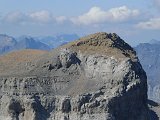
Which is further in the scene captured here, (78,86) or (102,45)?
(102,45)

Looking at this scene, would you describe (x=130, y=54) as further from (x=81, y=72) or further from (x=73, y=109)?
(x=73, y=109)

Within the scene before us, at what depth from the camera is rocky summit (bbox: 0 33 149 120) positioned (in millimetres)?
58844

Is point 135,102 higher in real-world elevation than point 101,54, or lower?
lower

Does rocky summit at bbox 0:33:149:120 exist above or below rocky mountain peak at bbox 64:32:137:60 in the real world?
below

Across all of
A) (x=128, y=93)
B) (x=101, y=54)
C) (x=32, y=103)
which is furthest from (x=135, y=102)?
(x=32, y=103)

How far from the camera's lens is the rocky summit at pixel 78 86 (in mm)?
58844

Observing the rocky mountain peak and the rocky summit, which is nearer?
the rocky summit

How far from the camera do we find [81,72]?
62.4 m

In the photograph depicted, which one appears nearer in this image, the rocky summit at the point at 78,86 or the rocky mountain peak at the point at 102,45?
the rocky summit at the point at 78,86

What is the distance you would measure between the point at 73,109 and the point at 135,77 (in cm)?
751

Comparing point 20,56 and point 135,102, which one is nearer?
point 135,102

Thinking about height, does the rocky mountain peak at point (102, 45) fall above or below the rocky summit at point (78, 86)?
above

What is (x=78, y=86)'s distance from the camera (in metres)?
60.9

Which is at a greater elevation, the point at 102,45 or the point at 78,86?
the point at 102,45
